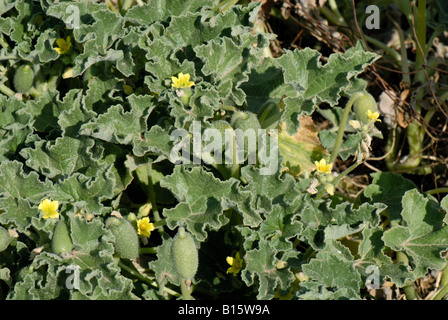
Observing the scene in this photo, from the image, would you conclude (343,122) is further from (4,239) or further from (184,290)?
(4,239)

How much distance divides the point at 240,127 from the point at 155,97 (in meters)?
0.50

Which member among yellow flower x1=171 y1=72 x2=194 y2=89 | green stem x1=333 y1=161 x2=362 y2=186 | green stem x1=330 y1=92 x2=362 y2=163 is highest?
yellow flower x1=171 y1=72 x2=194 y2=89

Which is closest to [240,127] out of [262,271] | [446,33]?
[262,271]

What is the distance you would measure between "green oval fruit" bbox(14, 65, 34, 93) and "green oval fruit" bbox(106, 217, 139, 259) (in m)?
0.98

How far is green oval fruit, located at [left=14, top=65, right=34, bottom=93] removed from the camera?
10.6ft

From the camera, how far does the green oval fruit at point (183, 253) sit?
2.66 metres

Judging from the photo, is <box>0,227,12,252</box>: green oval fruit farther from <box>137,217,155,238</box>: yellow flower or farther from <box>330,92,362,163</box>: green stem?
<box>330,92,362,163</box>: green stem

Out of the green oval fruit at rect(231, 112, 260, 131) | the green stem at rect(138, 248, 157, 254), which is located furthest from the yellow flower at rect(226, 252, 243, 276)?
the green oval fruit at rect(231, 112, 260, 131)

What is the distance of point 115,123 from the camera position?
2953 millimetres

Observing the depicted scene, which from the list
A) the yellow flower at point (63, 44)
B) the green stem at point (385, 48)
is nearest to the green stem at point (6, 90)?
the yellow flower at point (63, 44)

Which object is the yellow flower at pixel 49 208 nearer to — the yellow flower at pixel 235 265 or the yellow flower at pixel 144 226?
the yellow flower at pixel 144 226
